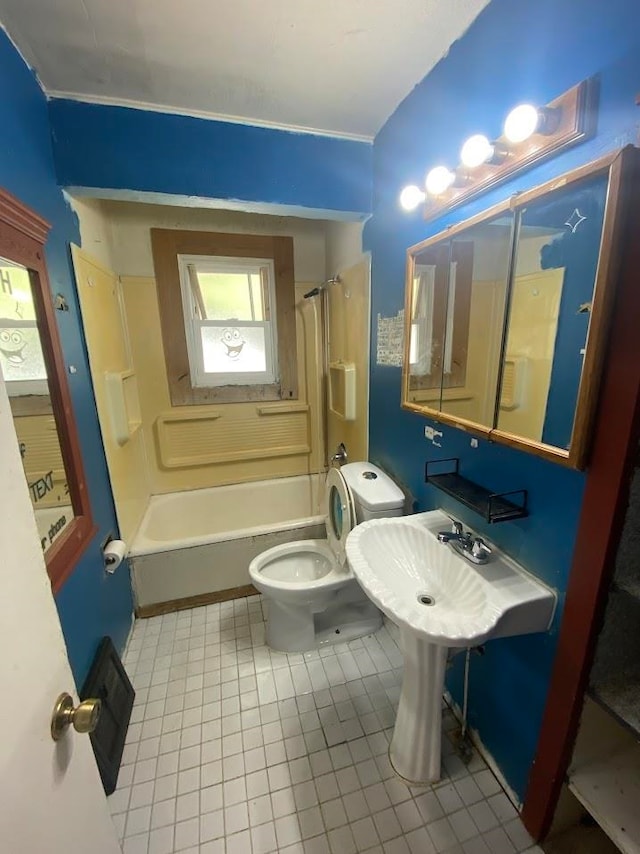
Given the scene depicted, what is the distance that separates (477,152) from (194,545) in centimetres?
205

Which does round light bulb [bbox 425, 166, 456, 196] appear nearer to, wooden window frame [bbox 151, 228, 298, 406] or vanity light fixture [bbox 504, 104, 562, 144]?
vanity light fixture [bbox 504, 104, 562, 144]

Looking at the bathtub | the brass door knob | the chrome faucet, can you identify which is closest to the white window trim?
the bathtub

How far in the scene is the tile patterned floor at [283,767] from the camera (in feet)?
3.52

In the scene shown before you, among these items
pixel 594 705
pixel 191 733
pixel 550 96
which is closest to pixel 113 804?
pixel 191 733

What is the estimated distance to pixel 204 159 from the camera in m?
1.51

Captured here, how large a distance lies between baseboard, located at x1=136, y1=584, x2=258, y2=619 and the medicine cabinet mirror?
5.04ft

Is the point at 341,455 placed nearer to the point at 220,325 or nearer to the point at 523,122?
the point at 220,325

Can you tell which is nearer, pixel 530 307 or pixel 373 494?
pixel 530 307

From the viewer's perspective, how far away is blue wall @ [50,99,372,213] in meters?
1.41

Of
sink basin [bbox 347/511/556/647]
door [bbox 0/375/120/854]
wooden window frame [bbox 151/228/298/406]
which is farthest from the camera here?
wooden window frame [bbox 151/228/298/406]

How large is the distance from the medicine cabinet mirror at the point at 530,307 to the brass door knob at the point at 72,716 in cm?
107

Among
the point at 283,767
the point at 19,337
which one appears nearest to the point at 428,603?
the point at 283,767

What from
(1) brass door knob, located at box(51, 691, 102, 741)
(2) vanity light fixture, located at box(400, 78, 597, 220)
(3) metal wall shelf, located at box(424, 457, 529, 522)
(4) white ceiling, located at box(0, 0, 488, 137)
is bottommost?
(1) brass door knob, located at box(51, 691, 102, 741)

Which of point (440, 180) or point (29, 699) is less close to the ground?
point (440, 180)
